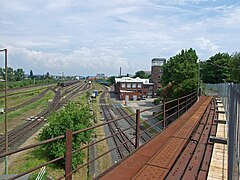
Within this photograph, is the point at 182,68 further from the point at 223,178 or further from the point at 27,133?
the point at 223,178

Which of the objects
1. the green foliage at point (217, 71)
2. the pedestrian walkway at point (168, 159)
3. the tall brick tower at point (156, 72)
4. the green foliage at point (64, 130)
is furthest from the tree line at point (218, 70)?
the pedestrian walkway at point (168, 159)

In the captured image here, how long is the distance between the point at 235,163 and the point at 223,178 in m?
1.39

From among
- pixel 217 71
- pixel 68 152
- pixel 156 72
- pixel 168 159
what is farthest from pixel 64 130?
pixel 156 72

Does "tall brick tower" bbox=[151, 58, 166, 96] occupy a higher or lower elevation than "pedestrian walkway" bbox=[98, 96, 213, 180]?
higher

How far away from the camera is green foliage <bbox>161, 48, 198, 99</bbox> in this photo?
21.6 metres

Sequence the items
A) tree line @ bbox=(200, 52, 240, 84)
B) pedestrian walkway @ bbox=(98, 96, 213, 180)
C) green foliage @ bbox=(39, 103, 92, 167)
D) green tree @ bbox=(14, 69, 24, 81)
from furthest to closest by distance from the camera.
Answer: green tree @ bbox=(14, 69, 24, 81), tree line @ bbox=(200, 52, 240, 84), green foliage @ bbox=(39, 103, 92, 167), pedestrian walkway @ bbox=(98, 96, 213, 180)

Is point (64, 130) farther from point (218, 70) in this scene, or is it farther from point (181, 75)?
point (218, 70)

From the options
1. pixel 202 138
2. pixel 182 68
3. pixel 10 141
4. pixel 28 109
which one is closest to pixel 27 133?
pixel 10 141

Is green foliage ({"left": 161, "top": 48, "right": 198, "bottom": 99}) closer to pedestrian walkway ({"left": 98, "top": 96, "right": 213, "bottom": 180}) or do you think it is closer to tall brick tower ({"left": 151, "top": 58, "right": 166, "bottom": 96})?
pedestrian walkway ({"left": 98, "top": 96, "right": 213, "bottom": 180})

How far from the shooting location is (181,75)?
2517cm

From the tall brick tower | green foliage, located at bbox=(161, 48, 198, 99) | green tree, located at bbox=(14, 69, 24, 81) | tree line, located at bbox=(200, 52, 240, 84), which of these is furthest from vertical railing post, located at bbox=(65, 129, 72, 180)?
green tree, located at bbox=(14, 69, 24, 81)

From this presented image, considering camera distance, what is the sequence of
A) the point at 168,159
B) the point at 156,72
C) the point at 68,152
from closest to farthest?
1. the point at 68,152
2. the point at 168,159
3. the point at 156,72

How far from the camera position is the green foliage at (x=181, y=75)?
21562mm

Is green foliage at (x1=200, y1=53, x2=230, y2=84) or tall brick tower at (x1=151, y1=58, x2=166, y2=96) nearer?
green foliage at (x1=200, y1=53, x2=230, y2=84)
